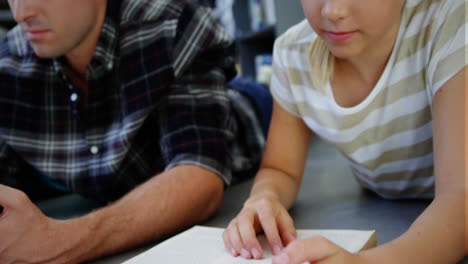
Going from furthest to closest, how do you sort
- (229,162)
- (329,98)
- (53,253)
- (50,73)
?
1. (50,73)
2. (229,162)
3. (329,98)
4. (53,253)

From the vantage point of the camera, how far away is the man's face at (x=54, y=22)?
1.01 metres

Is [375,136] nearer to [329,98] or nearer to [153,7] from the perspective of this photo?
[329,98]

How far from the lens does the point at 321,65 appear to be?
0.88 metres

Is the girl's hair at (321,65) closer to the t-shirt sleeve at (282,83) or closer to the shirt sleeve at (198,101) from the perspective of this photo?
the t-shirt sleeve at (282,83)

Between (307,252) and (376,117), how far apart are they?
0.41 m

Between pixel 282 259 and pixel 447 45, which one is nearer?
pixel 282 259

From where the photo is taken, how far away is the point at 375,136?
0.85m

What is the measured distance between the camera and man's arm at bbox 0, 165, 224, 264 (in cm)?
74

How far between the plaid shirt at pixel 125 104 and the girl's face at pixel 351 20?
0.38m

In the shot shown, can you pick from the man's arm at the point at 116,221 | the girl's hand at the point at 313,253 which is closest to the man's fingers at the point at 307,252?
the girl's hand at the point at 313,253

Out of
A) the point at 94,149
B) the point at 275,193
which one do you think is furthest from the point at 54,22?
the point at 275,193

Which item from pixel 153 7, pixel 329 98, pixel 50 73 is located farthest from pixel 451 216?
pixel 50 73

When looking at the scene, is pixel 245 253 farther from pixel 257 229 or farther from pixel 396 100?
pixel 396 100

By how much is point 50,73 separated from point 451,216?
932 millimetres
